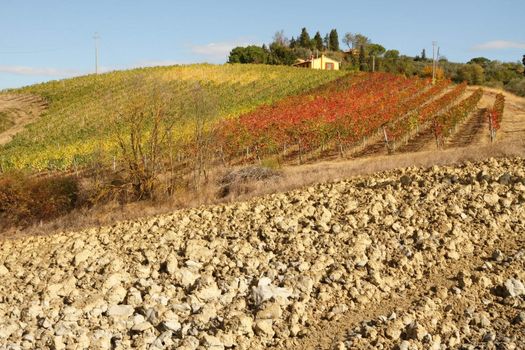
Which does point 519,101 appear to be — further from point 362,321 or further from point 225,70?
point 362,321

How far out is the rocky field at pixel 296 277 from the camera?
7.23m

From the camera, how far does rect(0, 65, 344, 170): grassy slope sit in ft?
93.2

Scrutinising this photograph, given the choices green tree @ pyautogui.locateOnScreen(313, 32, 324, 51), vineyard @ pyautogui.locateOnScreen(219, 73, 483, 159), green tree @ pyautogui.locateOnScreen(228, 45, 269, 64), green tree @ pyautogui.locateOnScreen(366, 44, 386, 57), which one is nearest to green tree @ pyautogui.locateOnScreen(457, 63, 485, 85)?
vineyard @ pyautogui.locateOnScreen(219, 73, 483, 159)

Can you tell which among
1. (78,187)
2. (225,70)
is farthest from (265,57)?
(78,187)

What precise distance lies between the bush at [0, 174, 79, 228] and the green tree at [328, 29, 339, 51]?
A: 120m

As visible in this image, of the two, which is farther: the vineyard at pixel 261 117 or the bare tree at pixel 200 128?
the vineyard at pixel 261 117

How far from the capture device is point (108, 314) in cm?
797

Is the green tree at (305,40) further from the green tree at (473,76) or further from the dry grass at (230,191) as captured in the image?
the dry grass at (230,191)

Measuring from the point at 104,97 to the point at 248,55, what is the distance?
1744 inches

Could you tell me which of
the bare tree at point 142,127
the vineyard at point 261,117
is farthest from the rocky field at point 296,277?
the vineyard at point 261,117

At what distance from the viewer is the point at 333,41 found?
13250 centimetres

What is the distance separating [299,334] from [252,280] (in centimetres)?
160

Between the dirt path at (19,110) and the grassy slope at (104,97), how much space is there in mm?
1470

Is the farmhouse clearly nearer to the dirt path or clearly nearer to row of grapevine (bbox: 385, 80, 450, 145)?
row of grapevine (bbox: 385, 80, 450, 145)
